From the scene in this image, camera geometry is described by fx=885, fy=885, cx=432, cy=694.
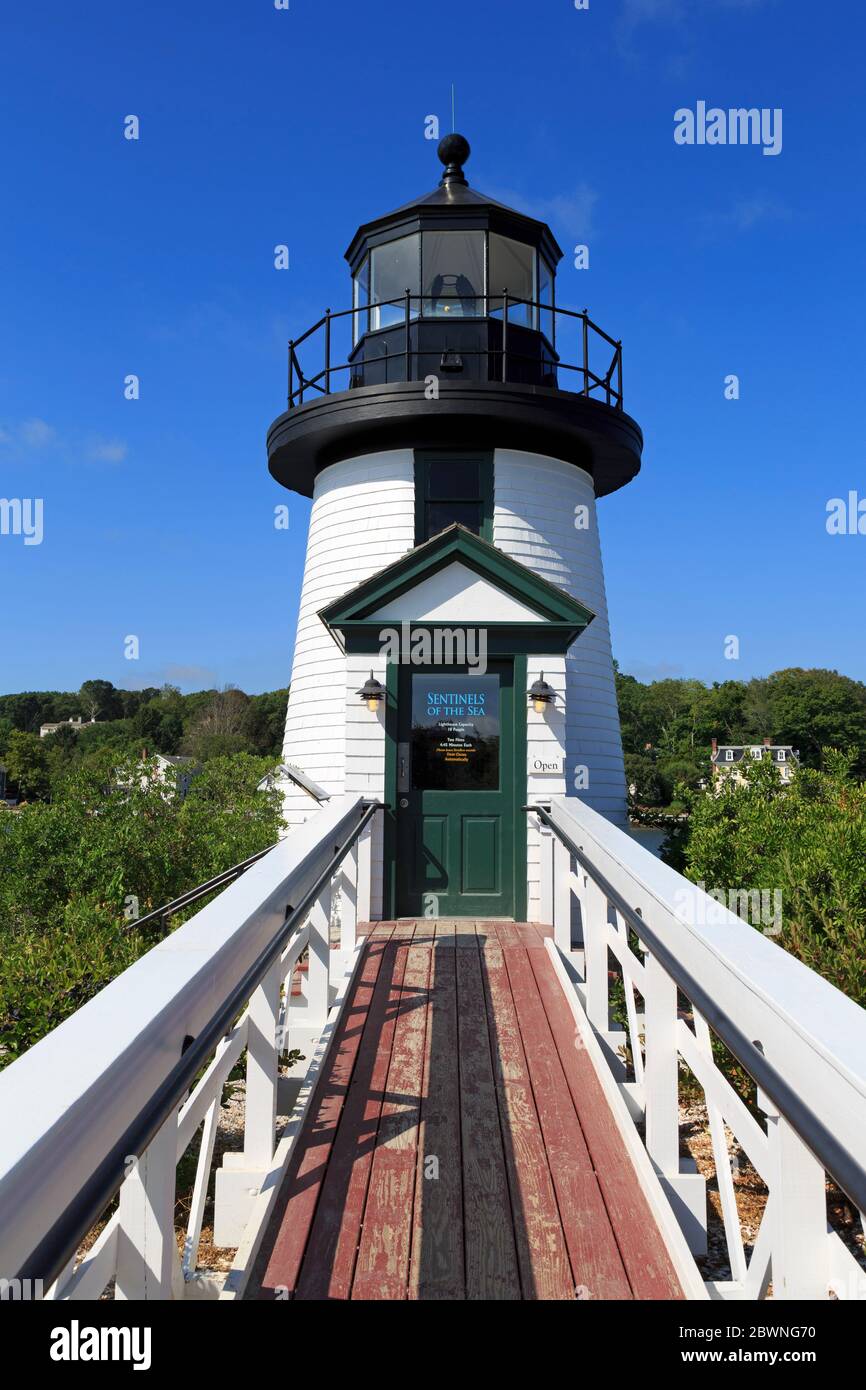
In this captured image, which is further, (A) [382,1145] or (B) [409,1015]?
(B) [409,1015]

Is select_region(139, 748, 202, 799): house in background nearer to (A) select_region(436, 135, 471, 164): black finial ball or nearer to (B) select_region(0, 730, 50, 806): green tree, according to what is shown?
(A) select_region(436, 135, 471, 164): black finial ball

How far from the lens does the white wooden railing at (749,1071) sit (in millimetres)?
1763

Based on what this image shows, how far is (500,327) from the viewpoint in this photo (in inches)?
443

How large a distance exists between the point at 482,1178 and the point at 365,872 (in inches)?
153

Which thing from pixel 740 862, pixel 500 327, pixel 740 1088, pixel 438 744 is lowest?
pixel 740 1088

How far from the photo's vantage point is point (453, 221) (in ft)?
36.8

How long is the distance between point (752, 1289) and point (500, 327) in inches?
431

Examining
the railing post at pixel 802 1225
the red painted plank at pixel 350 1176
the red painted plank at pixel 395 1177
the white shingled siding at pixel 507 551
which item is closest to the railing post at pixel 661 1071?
the red painted plank at pixel 395 1177

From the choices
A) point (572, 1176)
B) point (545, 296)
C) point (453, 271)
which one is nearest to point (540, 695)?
point (572, 1176)

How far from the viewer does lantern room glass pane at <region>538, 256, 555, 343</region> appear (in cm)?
1186

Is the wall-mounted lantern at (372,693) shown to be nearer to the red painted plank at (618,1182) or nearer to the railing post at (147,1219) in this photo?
the red painted plank at (618,1182)

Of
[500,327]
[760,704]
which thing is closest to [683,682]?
[760,704]
